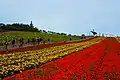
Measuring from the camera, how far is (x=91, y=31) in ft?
588

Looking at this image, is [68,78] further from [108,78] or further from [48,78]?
[108,78]

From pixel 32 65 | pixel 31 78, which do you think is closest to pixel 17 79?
pixel 31 78

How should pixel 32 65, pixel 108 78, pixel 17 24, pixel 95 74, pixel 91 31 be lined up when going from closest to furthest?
pixel 108 78, pixel 95 74, pixel 32 65, pixel 17 24, pixel 91 31

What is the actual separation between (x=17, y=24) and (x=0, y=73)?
456 ft

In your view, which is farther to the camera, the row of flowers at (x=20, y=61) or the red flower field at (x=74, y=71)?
the row of flowers at (x=20, y=61)

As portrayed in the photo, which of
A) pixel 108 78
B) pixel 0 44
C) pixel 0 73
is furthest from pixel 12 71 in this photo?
pixel 0 44

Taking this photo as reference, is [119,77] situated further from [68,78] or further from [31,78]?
[31,78]

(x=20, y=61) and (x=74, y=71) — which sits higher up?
(x=74, y=71)

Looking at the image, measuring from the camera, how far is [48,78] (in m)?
15.5

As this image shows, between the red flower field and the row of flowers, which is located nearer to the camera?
the red flower field

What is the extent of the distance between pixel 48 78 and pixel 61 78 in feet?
1.85

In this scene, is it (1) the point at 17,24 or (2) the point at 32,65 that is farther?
(1) the point at 17,24

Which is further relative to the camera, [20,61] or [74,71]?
[20,61]

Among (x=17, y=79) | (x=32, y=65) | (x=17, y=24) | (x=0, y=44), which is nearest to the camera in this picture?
(x=17, y=79)
